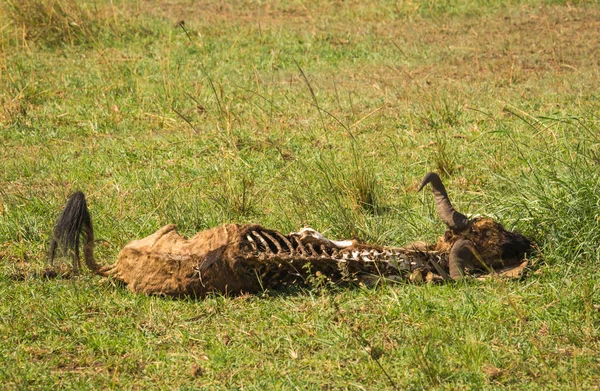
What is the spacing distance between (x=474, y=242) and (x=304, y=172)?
1.68 metres

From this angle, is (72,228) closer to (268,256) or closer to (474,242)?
(268,256)

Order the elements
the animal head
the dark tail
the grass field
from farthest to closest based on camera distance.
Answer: the animal head → the dark tail → the grass field

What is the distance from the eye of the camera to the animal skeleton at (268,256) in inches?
179

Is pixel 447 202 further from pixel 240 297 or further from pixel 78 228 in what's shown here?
pixel 78 228

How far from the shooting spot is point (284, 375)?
389cm

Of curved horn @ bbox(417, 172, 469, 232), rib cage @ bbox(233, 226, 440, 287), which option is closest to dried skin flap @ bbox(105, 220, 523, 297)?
rib cage @ bbox(233, 226, 440, 287)

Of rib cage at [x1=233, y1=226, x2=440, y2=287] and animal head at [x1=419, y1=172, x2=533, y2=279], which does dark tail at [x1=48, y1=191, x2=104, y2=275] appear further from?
animal head at [x1=419, y1=172, x2=533, y2=279]

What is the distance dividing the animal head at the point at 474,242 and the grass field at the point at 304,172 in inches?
5.8

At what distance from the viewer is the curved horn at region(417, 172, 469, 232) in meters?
4.79

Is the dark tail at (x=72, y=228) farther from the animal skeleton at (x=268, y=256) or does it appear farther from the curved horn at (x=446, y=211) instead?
the curved horn at (x=446, y=211)

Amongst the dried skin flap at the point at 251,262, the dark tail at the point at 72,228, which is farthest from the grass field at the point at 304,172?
the dark tail at the point at 72,228

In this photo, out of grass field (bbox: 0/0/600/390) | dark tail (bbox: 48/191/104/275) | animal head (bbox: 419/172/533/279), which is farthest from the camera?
animal head (bbox: 419/172/533/279)

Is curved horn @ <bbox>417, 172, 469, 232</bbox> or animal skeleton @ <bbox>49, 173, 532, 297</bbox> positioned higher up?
curved horn @ <bbox>417, 172, 469, 232</bbox>

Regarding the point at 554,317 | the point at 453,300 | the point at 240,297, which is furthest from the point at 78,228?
the point at 554,317
